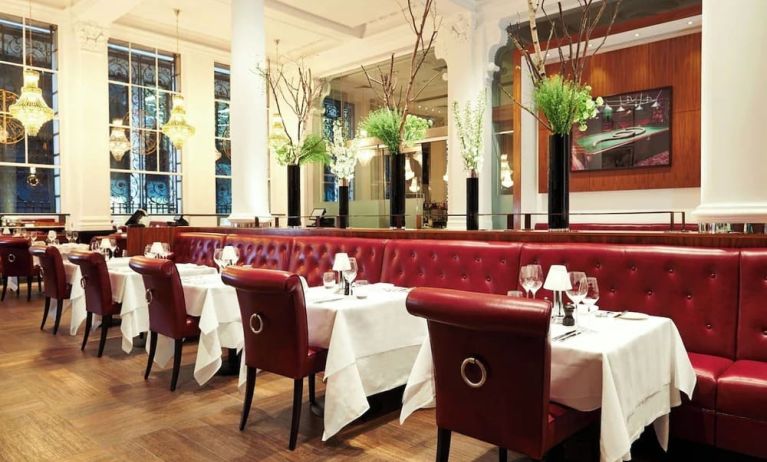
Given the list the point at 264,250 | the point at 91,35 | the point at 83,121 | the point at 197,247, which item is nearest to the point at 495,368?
the point at 264,250

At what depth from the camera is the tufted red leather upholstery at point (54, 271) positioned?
16.2 ft

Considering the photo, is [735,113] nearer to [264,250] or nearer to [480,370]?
[480,370]

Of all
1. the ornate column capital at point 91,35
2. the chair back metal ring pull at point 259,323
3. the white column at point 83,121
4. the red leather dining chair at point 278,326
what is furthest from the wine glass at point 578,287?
the ornate column capital at point 91,35

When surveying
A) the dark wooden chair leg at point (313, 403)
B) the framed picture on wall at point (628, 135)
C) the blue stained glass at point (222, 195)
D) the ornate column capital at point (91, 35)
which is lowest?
the dark wooden chair leg at point (313, 403)

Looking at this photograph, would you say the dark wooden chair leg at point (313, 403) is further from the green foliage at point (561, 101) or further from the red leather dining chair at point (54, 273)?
the red leather dining chair at point (54, 273)

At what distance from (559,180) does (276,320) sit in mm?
2042

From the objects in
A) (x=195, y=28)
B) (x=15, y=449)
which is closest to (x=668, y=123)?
(x=15, y=449)

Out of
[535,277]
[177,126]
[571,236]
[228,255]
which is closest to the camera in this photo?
[535,277]

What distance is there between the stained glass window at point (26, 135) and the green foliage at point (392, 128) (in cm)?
804

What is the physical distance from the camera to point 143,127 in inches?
438

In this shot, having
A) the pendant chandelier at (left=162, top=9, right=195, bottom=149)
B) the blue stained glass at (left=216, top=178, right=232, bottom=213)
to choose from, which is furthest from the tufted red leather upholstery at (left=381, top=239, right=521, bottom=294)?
the blue stained glass at (left=216, top=178, right=232, bottom=213)

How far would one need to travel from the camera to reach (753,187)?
2986 mm

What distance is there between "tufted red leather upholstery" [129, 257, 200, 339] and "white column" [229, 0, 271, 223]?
3552 millimetres

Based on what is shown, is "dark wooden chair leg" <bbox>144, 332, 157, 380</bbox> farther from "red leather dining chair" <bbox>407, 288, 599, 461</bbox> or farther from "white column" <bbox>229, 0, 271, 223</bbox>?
"white column" <bbox>229, 0, 271, 223</bbox>
